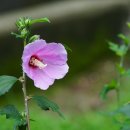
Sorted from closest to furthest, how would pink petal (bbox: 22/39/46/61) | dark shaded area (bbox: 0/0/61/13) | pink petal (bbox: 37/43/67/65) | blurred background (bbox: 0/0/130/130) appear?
pink petal (bbox: 22/39/46/61) → pink petal (bbox: 37/43/67/65) → blurred background (bbox: 0/0/130/130) → dark shaded area (bbox: 0/0/61/13)

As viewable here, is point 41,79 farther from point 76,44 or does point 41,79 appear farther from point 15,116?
point 76,44

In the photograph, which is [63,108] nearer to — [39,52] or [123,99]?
[123,99]

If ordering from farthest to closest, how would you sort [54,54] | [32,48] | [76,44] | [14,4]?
[76,44] → [14,4] → [54,54] → [32,48]

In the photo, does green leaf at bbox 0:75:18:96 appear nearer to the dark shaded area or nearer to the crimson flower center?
the crimson flower center

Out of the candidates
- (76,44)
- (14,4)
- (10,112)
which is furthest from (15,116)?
(76,44)

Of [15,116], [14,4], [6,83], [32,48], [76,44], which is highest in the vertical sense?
[32,48]

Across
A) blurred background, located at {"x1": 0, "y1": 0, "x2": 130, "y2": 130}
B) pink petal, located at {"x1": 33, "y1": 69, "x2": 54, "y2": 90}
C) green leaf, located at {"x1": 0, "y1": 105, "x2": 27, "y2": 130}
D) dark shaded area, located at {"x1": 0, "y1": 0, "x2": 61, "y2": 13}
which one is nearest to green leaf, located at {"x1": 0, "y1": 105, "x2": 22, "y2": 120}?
green leaf, located at {"x1": 0, "y1": 105, "x2": 27, "y2": 130}

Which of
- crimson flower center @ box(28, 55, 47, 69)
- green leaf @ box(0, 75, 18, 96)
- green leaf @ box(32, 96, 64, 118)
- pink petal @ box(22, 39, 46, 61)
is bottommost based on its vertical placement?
green leaf @ box(32, 96, 64, 118)
